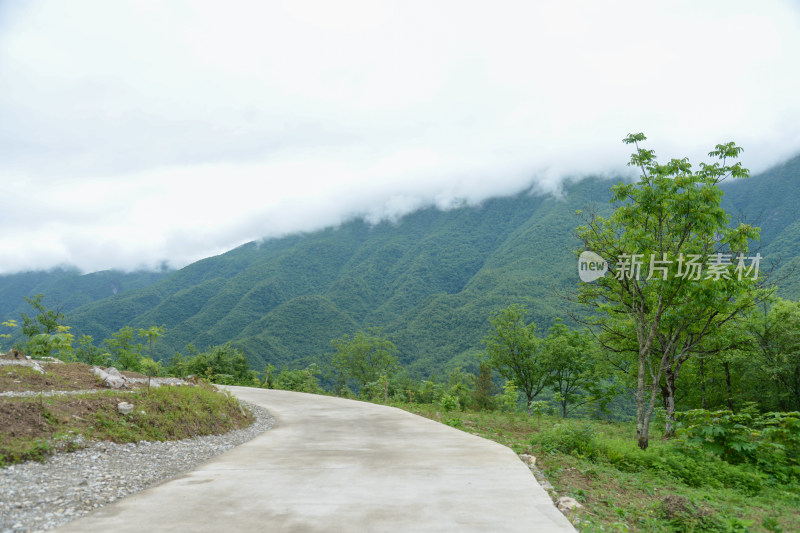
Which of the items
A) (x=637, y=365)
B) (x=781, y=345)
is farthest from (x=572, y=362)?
(x=781, y=345)

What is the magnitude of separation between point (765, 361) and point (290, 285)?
493 feet

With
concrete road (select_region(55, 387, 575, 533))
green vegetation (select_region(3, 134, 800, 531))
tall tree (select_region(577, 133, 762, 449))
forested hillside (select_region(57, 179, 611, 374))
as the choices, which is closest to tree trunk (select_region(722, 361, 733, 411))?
green vegetation (select_region(3, 134, 800, 531))

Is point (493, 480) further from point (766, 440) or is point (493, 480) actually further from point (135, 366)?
point (135, 366)

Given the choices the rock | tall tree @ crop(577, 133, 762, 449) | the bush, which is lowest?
Result: the bush

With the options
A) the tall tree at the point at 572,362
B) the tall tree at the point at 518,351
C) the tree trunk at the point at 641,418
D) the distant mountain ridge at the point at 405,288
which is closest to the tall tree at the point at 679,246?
the tree trunk at the point at 641,418

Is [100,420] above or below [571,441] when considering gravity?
above

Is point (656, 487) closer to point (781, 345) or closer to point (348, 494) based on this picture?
point (348, 494)

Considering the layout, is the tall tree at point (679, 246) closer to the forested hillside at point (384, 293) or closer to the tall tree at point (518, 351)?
the tall tree at point (518, 351)

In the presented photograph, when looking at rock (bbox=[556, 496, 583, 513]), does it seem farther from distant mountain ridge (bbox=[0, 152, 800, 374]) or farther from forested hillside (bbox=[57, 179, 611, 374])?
forested hillside (bbox=[57, 179, 611, 374])

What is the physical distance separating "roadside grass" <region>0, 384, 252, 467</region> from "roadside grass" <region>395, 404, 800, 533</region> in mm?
7401

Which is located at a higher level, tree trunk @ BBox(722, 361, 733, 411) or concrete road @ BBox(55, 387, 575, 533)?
concrete road @ BBox(55, 387, 575, 533)

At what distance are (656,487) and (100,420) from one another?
33.3 feet

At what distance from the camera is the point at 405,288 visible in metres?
150

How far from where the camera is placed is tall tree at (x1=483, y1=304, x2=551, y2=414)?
32625 mm
